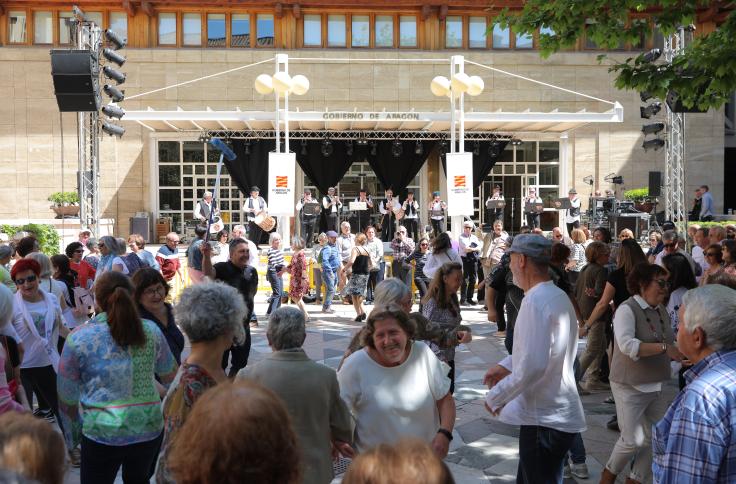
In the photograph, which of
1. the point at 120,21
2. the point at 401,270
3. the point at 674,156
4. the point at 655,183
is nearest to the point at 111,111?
the point at 401,270

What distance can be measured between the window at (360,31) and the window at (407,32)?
116 centimetres

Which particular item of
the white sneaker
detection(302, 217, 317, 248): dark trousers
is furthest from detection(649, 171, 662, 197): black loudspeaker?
the white sneaker

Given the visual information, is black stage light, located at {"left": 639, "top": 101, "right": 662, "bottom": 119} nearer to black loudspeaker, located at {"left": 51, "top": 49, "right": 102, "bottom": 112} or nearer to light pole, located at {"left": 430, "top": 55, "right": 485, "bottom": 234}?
light pole, located at {"left": 430, "top": 55, "right": 485, "bottom": 234}

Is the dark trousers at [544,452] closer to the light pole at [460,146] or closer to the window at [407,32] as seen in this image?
the light pole at [460,146]

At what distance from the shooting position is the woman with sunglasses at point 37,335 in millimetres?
5402

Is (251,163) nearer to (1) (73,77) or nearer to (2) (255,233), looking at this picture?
(2) (255,233)

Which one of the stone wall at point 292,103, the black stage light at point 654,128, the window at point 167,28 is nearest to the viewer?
the black stage light at point 654,128

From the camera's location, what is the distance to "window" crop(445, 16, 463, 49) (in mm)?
27250

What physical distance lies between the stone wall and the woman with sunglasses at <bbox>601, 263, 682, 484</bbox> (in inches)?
885

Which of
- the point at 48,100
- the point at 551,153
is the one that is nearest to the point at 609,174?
the point at 551,153

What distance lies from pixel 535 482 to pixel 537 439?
209 millimetres

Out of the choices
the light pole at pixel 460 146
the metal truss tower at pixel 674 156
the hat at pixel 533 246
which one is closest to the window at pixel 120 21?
the light pole at pixel 460 146

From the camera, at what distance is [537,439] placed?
3766 mm

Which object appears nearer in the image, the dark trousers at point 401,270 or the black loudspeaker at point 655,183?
the dark trousers at point 401,270
